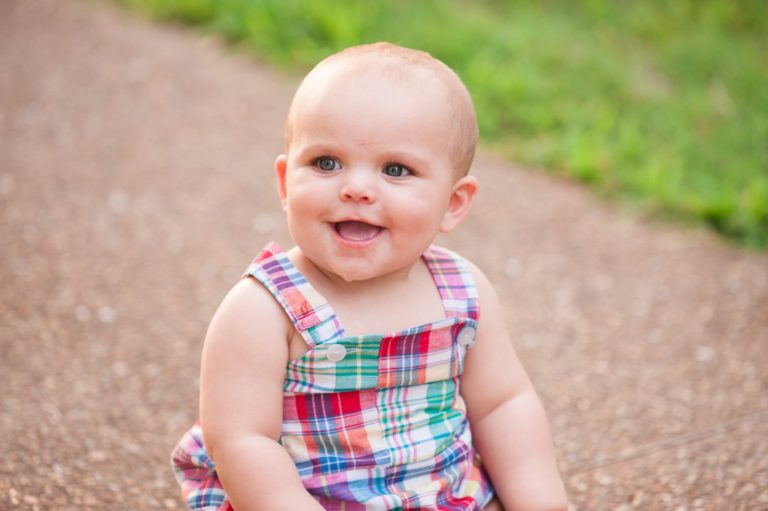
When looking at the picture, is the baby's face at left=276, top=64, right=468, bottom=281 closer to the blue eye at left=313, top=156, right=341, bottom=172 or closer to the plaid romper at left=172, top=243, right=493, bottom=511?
the blue eye at left=313, top=156, right=341, bottom=172

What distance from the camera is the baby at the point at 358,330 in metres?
1.67

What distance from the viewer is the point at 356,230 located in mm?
1729

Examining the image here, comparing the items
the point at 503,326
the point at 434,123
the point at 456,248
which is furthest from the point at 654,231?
the point at 434,123

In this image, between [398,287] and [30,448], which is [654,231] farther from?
[30,448]

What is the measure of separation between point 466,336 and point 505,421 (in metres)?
0.22

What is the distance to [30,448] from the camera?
2.40 metres

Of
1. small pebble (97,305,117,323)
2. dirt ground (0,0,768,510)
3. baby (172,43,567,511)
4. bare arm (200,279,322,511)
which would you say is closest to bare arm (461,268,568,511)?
baby (172,43,567,511)

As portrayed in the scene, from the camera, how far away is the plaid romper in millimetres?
1729

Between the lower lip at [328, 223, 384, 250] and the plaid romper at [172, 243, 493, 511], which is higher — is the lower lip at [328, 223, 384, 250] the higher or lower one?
the higher one

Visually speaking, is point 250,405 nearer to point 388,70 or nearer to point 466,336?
point 466,336

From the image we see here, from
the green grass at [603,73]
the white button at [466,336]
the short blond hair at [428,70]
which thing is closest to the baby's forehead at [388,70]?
the short blond hair at [428,70]

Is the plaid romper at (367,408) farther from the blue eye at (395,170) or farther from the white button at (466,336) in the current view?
the blue eye at (395,170)

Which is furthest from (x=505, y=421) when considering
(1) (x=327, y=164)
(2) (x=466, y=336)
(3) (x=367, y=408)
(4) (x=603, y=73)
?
(4) (x=603, y=73)

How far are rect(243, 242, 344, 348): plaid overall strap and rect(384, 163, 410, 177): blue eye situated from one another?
267 mm
